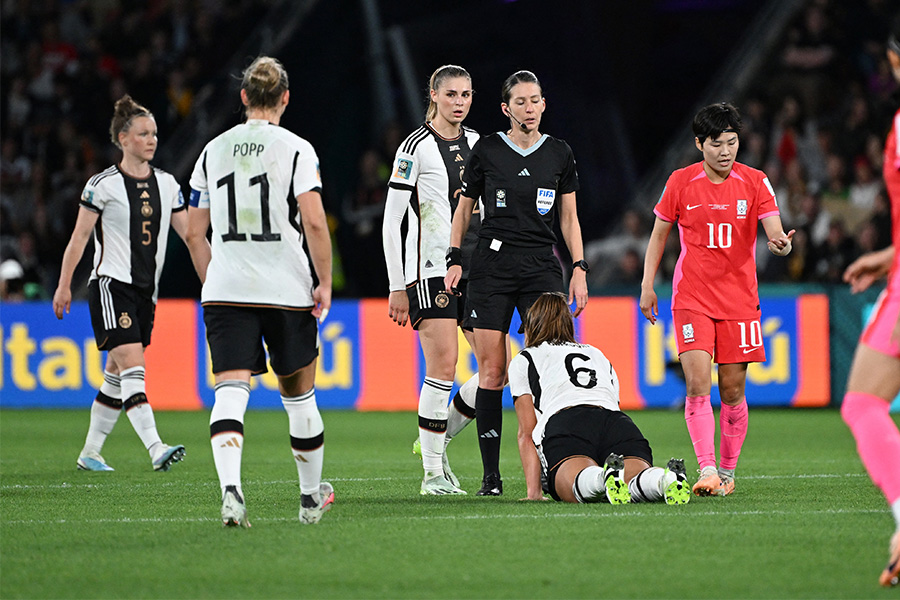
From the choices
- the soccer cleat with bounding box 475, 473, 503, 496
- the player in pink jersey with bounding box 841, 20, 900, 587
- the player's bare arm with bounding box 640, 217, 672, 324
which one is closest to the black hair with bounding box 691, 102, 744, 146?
the player's bare arm with bounding box 640, 217, 672, 324

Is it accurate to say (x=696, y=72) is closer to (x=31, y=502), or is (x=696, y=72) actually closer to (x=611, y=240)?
(x=611, y=240)

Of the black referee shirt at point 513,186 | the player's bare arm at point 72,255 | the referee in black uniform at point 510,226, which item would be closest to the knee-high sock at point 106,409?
the player's bare arm at point 72,255

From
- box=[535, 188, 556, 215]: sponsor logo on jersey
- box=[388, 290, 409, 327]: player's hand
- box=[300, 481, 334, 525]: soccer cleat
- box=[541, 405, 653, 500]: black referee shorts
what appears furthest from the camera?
box=[388, 290, 409, 327]: player's hand

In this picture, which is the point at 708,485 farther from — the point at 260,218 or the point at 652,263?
the point at 260,218

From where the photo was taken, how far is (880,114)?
56.7 ft

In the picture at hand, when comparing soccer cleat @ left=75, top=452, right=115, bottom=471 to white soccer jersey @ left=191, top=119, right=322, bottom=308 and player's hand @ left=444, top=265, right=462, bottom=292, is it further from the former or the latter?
white soccer jersey @ left=191, top=119, right=322, bottom=308

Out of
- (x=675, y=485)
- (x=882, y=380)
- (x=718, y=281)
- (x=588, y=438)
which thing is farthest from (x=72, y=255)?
(x=882, y=380)

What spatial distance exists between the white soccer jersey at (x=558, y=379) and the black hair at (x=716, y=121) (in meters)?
1.44

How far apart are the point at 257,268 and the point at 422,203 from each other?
2.06 meters

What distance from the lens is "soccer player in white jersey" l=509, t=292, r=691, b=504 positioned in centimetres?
655

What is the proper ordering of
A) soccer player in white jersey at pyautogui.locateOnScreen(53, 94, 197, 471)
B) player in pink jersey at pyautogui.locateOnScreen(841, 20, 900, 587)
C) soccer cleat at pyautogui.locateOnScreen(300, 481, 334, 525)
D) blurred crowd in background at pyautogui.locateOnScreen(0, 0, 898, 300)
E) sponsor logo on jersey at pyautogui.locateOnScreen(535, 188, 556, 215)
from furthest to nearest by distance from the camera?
blurred crowd in background at pyautogui.locateOnScreen(0, 0, 898, 300) < soccer player in white jersey at pyautogui.locateOnScreen(53, 94, 197, 471) < sponsor logo on jersey at pyautogui.locateOnScreen(535, 188, 556, 215) < soccer cleat at pyautogui.locateOnScreen(300, 481, 334, 525) < player in pink jersey at pyautogui.locateOnScreen(841, 20, 900, 587)

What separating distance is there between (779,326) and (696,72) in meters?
8.74

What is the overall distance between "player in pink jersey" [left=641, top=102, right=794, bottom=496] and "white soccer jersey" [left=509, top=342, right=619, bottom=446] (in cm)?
67

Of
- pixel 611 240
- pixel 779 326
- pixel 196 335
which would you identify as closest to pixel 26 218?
pixel 196 335
